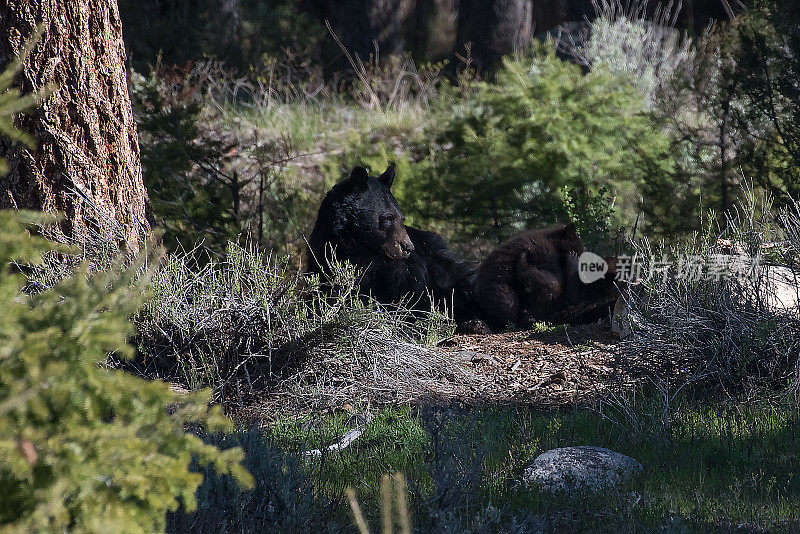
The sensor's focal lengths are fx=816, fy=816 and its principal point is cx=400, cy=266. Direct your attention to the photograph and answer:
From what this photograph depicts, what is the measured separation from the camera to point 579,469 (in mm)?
3820

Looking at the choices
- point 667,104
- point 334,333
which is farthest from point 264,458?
point 667,104

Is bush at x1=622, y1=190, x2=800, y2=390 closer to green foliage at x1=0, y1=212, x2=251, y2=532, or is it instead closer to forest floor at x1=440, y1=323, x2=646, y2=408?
forest floor at x1=440, y1=323, x2=646, y2=408

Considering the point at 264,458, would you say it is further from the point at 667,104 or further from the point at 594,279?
the point at 667,104

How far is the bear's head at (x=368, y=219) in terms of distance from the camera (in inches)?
253

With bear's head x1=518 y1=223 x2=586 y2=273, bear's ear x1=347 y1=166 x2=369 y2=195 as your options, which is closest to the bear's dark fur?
bear's head x1=518 y1=223 x2=586 y2=273

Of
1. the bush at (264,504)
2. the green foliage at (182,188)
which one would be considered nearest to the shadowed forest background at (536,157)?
the green foliage at (182,188)

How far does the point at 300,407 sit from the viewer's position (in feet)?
16.9

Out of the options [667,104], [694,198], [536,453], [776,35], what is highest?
[776,35]

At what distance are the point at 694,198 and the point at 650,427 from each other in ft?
14.4

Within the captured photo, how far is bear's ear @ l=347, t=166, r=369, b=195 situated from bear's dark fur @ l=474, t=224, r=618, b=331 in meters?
1.39

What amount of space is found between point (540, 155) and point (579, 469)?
5.19 metres

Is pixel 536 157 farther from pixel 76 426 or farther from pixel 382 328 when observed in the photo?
pixel 76 426

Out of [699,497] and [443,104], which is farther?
[443,104]

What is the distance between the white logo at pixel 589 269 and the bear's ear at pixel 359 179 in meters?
2.03
